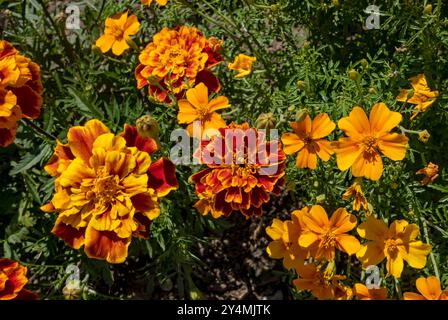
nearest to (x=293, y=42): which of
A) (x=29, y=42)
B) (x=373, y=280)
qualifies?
(x=373, y=280)

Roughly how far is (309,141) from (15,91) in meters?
0.96

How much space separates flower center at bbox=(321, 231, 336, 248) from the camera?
1.80m

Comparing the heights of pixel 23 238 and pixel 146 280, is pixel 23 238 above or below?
above

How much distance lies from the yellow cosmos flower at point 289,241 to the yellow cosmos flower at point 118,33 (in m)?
0.94

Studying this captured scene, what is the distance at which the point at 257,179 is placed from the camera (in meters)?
1.77

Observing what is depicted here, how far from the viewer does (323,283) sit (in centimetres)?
187

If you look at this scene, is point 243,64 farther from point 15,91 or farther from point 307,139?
point 15,91

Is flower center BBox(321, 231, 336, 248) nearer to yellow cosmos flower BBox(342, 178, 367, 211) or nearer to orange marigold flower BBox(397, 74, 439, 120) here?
yellow cosmos flower BBox(342, 178, 367, 211)

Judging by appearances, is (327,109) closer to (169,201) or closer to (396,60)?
(396,60)

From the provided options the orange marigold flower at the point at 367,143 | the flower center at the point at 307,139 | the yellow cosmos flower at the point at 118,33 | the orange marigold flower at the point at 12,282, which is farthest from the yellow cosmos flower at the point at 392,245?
the yellow cosmos flower at the point at 118,33

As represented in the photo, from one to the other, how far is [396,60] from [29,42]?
5.30 feet

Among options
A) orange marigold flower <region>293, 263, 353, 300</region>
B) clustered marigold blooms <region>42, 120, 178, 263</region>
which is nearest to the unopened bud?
clustered marigold blooms <region>42, 120, 178, 263</region>
